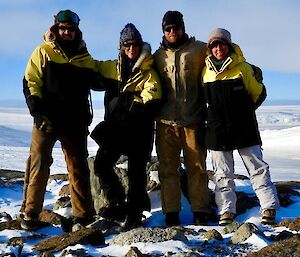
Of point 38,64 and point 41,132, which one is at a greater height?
point 38,64

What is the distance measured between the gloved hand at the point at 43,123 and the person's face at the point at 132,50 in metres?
1.23

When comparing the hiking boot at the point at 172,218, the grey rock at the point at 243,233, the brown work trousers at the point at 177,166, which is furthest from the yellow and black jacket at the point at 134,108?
the grey rock at the point at 243,233

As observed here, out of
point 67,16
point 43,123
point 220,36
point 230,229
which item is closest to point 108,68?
point 67,16

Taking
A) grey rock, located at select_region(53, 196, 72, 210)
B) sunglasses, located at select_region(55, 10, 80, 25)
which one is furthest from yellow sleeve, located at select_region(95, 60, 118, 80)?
grey rock, located at select_region(53, 196, 72, 210)

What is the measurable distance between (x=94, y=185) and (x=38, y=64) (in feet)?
8.93

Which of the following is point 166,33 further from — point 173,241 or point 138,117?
point 173,241

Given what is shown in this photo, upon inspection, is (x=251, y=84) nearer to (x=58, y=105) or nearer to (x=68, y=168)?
(x=58, y=105)

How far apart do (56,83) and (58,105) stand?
0.87ft

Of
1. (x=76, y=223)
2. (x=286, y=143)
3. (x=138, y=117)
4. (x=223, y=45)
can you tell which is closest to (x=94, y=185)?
(x=76, y=223)

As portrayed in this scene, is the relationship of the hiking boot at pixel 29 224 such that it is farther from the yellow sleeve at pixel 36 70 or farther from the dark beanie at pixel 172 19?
the dark beanie at pixel 172 19

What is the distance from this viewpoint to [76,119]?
219 inches

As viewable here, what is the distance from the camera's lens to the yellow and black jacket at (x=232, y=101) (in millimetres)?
5273

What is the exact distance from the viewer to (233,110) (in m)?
5.30

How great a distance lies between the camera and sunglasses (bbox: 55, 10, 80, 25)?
534cm
